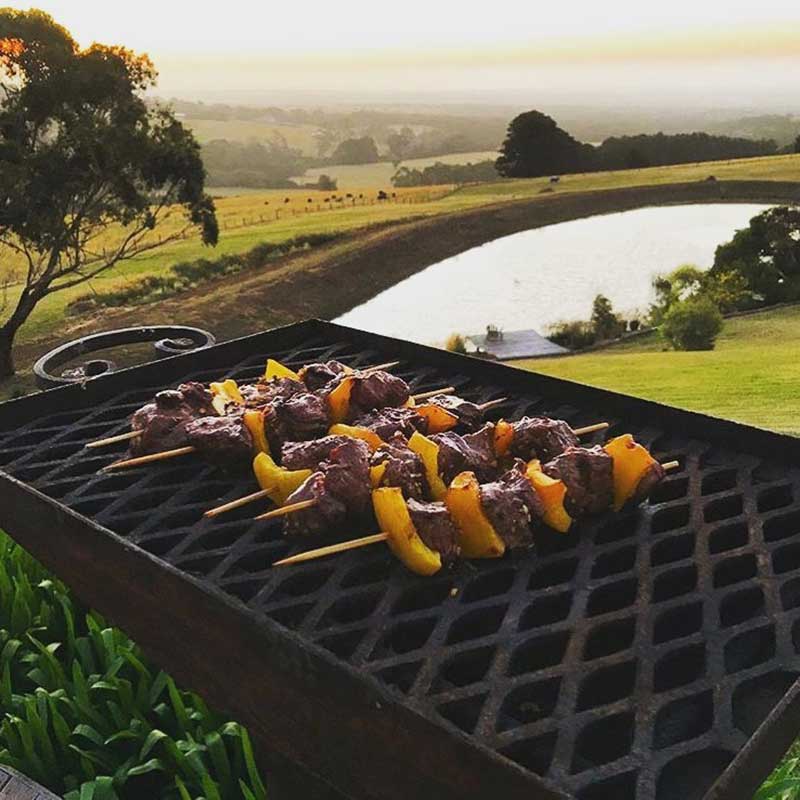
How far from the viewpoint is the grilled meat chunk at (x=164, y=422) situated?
239 cm

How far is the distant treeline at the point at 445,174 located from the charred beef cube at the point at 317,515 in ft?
20.7

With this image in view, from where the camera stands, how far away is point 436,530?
6.07 ft

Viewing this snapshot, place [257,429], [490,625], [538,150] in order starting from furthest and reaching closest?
[538,150] < [257,429] < [490,625]

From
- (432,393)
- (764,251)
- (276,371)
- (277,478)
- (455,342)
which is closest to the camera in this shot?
(277,478)

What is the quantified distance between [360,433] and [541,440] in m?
0.48

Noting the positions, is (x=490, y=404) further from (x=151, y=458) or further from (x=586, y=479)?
(x=151, y=458)

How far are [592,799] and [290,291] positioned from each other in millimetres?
6816

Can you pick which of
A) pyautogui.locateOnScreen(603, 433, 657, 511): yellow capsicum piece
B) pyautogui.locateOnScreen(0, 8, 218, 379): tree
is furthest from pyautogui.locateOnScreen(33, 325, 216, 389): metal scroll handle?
pyautogui.locateOnScreen(0, 8, 218, 379): tree

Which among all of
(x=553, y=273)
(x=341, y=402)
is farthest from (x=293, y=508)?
(x=553, y=273)

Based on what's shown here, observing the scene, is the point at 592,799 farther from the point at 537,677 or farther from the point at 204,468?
the point at 204,468

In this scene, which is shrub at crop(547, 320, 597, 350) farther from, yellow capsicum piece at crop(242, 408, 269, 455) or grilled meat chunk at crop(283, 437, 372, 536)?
grilled meat chunk at crop(283, 437, 372, 536)

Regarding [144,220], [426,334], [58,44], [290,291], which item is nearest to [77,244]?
[144,220]

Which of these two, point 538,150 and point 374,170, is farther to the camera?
point 374,170

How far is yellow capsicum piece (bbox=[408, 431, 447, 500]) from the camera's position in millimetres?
2158
